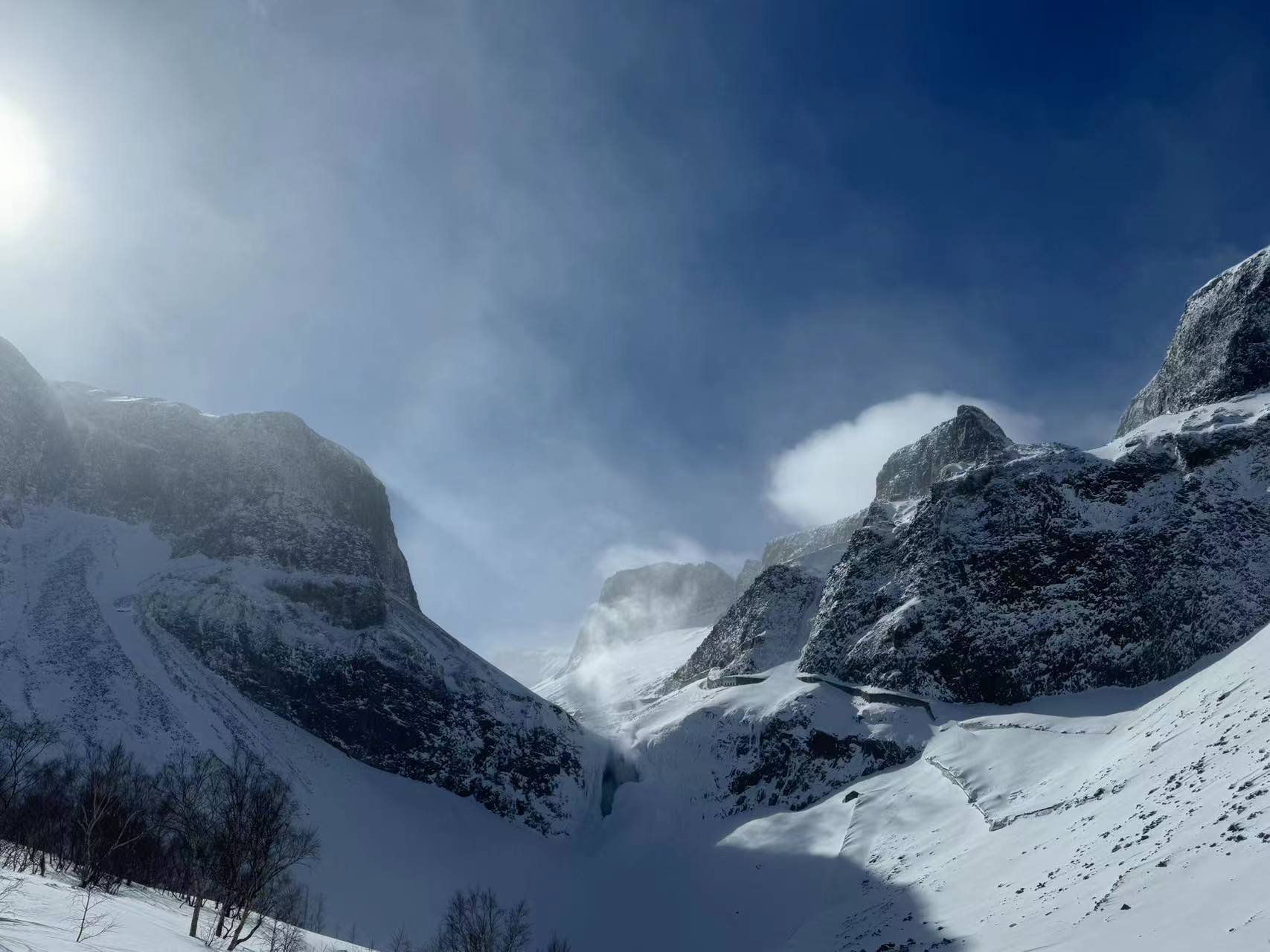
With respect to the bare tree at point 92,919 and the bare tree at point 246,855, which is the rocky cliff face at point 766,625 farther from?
the bare tree at point 92,919

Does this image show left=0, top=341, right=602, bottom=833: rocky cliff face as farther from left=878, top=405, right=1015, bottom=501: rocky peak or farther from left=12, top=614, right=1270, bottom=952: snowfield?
left=878, top=405, right=1015, bottom=501: rocky peak

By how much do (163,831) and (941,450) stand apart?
116210 mm

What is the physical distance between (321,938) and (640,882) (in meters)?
34.5

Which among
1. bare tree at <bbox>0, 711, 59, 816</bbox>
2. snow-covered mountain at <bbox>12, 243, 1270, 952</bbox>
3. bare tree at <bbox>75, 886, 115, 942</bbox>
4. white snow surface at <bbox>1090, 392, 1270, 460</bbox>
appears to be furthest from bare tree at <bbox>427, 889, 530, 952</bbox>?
white snow surface at <bbox>1090, 392, 1270, 460</bbox>

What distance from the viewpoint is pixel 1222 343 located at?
85625 mm

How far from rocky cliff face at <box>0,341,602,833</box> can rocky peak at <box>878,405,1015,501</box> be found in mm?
64609

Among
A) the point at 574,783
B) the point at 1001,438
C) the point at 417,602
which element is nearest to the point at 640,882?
the point at 574,783

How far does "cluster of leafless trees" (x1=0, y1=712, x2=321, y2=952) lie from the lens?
35.9 m

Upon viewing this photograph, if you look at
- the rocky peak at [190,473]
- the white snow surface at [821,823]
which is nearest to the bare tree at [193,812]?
the white snow surface at [821,823]

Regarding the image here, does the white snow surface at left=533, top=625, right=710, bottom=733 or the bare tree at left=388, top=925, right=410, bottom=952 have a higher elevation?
the white snow surface at left=533, top=625, right=710, bottom=733

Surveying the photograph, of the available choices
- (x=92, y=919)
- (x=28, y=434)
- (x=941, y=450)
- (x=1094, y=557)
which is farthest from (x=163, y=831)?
(x=941, y=450)

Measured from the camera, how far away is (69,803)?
54531 mm

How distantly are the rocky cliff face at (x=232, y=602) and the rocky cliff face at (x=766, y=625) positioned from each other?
2495cm

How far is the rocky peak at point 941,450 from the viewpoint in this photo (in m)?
123
